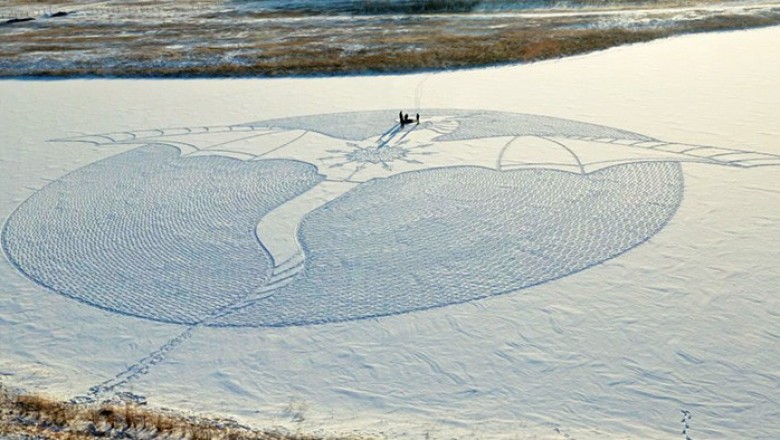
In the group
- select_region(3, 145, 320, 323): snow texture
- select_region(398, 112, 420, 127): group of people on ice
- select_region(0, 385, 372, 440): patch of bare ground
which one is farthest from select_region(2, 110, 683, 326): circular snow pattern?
select_region(398, 112, 420, 127): group of people on ice

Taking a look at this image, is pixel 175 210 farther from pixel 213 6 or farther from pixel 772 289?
pixel 213 6

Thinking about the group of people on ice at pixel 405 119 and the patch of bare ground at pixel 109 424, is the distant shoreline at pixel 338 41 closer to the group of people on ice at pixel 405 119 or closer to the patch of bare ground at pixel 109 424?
the group of people on ice at pixel 405 119

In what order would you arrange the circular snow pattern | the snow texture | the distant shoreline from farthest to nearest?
the distant shoreline → the snow texture → the circular snow pattern

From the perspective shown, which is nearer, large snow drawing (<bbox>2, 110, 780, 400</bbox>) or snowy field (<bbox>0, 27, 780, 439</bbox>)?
snowy field (<bbox>0, 27, 780, 439</bbox>)

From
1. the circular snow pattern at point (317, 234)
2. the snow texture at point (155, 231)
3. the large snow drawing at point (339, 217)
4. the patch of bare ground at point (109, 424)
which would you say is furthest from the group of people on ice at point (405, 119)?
the patch of bare ground at point (109, 424)

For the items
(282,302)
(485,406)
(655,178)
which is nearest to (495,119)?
(655,178)

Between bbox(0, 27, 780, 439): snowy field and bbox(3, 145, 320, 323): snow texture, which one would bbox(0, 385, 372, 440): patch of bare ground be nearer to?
bbox(0, 27, 780, 439): snowy field
